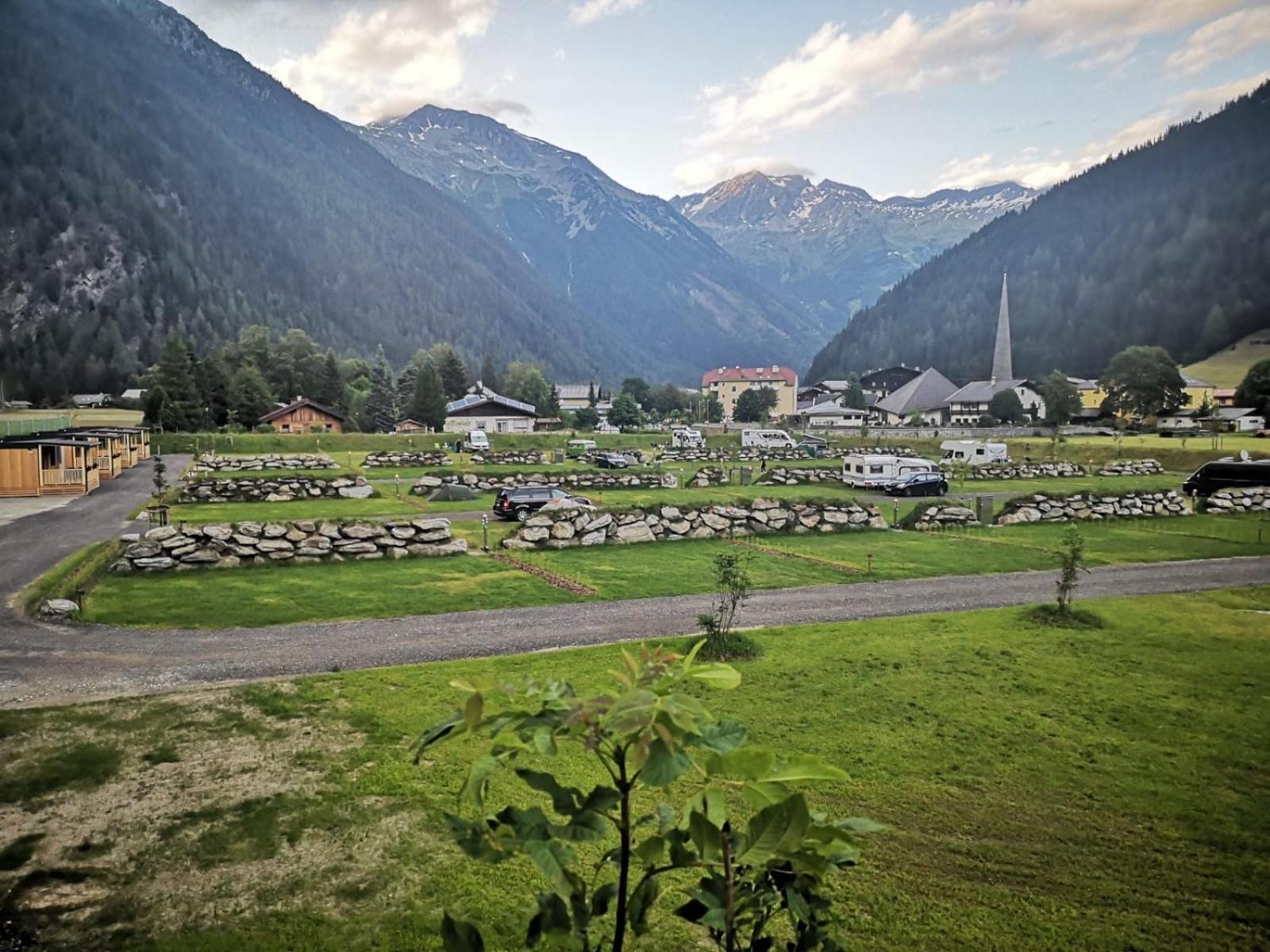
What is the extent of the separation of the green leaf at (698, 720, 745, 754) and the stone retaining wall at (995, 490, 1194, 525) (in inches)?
1109

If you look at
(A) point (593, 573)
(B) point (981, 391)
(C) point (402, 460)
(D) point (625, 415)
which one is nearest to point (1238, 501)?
(A) point (593, 573)

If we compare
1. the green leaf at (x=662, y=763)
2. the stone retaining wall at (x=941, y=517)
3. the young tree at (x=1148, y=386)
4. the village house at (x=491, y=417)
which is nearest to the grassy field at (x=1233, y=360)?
the young tree at (x=1148, y=386)

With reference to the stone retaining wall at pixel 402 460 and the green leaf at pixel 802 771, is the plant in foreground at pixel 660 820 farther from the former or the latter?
the stone retaining wall at pixel 402 460

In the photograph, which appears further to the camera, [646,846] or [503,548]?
[503,548]

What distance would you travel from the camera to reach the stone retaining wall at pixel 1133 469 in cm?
4628

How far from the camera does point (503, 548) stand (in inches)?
813

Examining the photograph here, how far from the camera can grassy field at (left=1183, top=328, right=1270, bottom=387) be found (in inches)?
4936

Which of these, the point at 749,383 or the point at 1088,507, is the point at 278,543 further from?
the point at 749,383

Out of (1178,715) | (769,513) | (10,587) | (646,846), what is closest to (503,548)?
(769,513)

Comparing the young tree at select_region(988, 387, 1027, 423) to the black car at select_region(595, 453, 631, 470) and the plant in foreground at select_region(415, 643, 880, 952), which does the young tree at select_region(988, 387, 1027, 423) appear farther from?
the plant in foreground at select_region(415, 643, 880, 952)

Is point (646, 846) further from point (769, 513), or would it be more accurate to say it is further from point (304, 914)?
point (769, 513)

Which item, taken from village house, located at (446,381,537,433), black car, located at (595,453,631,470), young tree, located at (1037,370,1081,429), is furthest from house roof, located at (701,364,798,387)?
black car, located at (595,453,631,470)

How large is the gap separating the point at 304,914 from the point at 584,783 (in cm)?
250

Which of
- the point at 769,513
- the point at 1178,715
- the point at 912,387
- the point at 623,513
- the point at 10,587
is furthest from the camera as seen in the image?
the point at 912,387
